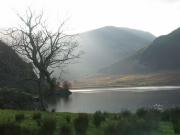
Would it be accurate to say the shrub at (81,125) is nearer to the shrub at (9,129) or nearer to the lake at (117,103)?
the shrub at (9,129)

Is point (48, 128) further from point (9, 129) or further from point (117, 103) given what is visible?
point (117, 103)

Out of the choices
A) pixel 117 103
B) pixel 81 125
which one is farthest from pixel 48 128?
pixel 117 103

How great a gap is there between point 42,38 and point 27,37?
1.49 meters

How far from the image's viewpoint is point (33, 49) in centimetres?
3731

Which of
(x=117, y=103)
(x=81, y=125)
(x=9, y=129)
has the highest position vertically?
(x=117, y=103)

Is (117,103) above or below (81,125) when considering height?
above

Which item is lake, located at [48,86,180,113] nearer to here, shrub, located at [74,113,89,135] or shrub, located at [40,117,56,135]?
shrub, located at [74,113,89,135]

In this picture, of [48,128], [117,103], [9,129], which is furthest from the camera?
[117,103]

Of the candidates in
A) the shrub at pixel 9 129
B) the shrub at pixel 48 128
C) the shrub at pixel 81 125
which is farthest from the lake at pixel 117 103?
the shrub at pixel 9 129

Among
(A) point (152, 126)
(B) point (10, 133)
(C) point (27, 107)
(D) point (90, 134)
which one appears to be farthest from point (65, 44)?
(B) point (10, 133)

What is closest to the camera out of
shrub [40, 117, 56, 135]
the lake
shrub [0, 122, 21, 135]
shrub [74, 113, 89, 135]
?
shrub [0, 122, 21, 135]

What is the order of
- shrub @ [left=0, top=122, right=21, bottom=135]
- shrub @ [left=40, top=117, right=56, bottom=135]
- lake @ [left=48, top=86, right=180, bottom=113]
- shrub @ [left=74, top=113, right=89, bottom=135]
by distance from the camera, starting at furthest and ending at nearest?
1. lake @ [left=48, top=86, right=180, bottom=113]
2. shrub @ [left=74, top=113, right=89, bottom=135]
3. shrub @ [left=40, top=117, right=56, bottom=135]
4. shrub @ [left=0, top=122, right=21, bottom=135]

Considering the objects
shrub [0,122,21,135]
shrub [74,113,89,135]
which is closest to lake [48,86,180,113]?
shrub [74,113,89,135]

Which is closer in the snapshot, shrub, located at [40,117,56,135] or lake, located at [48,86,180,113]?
shrub, located at [40,117,56,135]
